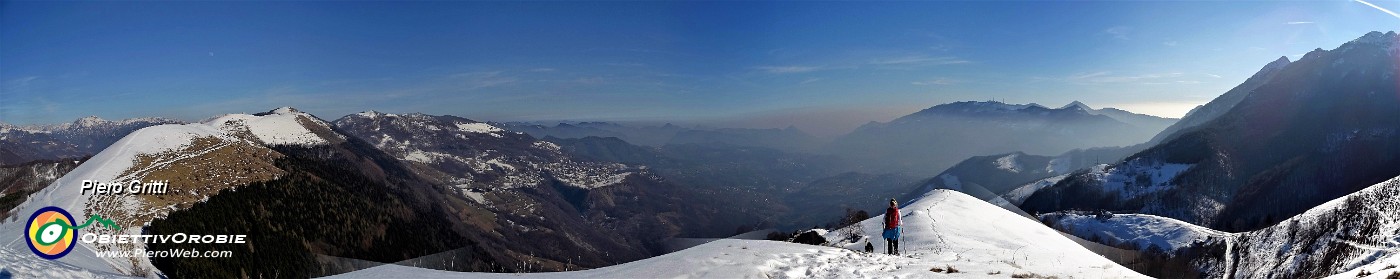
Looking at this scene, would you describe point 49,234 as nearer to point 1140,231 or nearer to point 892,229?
point 892,229

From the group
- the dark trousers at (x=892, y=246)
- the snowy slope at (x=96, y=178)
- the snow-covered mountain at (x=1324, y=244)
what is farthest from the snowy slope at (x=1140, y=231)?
the snowy slope at (x=96, y=178)

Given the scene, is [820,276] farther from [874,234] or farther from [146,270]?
[146,270]

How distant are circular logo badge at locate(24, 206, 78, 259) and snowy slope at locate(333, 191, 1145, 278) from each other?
20.7m

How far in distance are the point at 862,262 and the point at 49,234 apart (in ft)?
119

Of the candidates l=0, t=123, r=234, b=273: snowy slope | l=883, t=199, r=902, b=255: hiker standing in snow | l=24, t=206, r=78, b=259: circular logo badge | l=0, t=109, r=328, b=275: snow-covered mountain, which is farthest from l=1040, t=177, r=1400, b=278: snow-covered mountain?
l=0, t=109, r=328, b=275: snow-covered mountain

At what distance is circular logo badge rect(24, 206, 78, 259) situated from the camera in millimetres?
26156

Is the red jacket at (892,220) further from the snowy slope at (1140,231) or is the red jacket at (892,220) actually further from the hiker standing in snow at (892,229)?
the snowy slope at (1140,231)

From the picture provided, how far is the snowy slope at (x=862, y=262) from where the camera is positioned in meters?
17.1

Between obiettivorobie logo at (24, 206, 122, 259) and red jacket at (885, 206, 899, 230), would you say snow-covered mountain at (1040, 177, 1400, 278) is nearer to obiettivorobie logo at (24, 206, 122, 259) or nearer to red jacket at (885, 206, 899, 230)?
red jacket at (885, 206, 899, 230)

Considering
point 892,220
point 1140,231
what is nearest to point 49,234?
point 892,220

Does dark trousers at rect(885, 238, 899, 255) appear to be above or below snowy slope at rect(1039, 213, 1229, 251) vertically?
above

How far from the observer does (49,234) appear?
87.2 ft

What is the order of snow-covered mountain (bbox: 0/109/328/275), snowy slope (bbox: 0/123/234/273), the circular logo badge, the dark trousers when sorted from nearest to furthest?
the dark trousers < the circular logo badge < snowy slope (bbox: 0/123/234/273) < snow-covered mountain (bbox: 0/109/328/275)

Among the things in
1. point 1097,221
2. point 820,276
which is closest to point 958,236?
point 820,276
